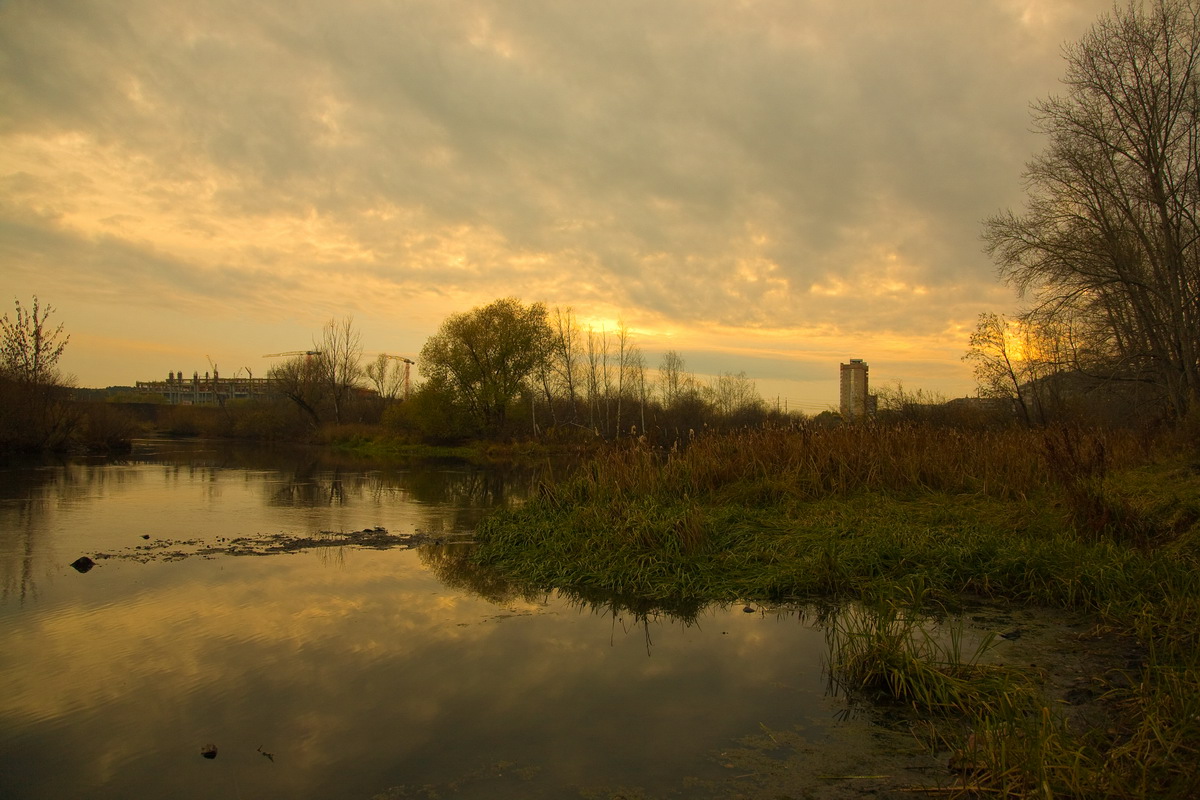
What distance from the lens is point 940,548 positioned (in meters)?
7.08

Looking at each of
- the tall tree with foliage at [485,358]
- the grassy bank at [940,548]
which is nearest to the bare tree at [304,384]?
the tall tree with foliage at [485,358]

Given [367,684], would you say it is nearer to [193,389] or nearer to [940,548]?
[940,548]

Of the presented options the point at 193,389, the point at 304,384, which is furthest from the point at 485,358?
the point at 193,389

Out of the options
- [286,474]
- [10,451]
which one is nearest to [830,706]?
[286,474]

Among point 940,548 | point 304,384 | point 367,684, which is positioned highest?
point 304,384

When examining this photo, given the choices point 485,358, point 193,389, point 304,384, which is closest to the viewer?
point 485,358

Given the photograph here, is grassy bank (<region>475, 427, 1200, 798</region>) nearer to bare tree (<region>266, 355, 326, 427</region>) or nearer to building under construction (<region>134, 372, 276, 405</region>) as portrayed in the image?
bare tree (<region>266, 355, 326, 427</region>)

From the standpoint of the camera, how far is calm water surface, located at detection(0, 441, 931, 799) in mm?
3381

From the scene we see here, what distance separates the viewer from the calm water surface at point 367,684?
3381 mm

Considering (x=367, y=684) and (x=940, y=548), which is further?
(x=940, y=548)

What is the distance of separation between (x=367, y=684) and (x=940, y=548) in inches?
219

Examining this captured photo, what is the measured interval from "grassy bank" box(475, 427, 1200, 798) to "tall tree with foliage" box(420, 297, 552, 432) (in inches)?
1275

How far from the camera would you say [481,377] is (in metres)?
44.1

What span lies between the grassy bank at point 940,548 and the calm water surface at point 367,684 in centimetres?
67
